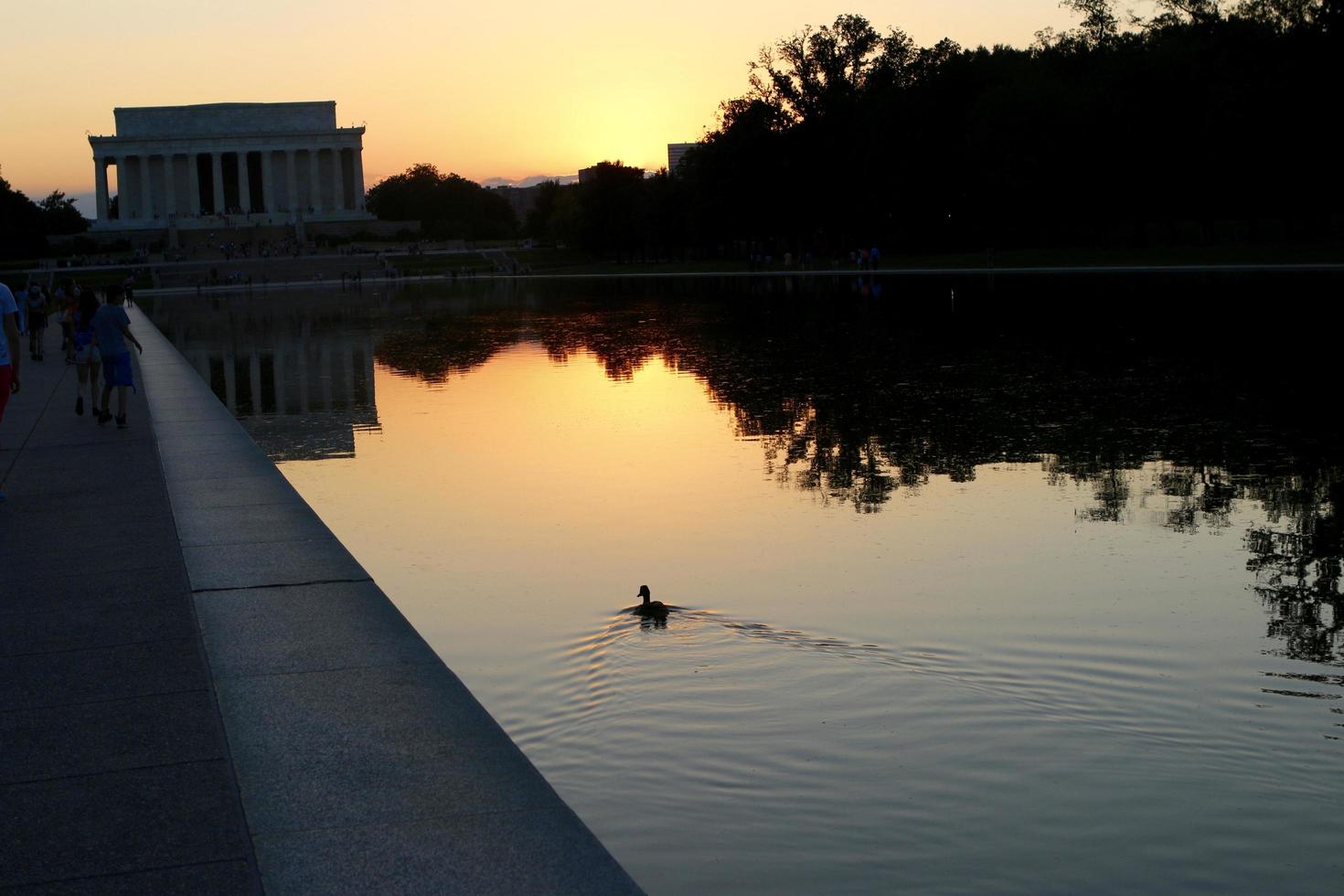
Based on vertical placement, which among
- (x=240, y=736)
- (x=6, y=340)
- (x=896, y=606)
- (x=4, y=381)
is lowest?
(x=896, y=606)

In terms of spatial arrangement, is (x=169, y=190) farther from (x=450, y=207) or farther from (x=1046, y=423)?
(x=1046, y=423)

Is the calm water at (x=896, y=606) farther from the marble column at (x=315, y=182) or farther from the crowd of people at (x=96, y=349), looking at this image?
the marble column at (x=315, y=182)

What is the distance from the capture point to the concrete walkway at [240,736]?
16.8ft

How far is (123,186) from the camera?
500 feet

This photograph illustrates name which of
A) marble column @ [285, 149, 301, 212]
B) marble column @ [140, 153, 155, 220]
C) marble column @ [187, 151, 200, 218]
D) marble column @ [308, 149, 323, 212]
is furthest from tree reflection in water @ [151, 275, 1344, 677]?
marble column @ [140, 153, 155, 220]

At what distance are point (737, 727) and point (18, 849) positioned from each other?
142 inches

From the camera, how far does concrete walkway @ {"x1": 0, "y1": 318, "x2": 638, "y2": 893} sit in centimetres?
512

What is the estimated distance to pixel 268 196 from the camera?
151 metres

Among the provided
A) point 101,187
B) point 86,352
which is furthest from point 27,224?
point 86,352

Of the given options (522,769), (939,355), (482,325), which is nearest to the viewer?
(522,769)

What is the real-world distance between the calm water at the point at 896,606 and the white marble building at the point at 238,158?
5342 inches

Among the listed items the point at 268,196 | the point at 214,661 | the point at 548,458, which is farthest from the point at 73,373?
the point at 268,196

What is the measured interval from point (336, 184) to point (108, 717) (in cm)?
15384

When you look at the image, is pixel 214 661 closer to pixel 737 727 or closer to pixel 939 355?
pixel 737 727
